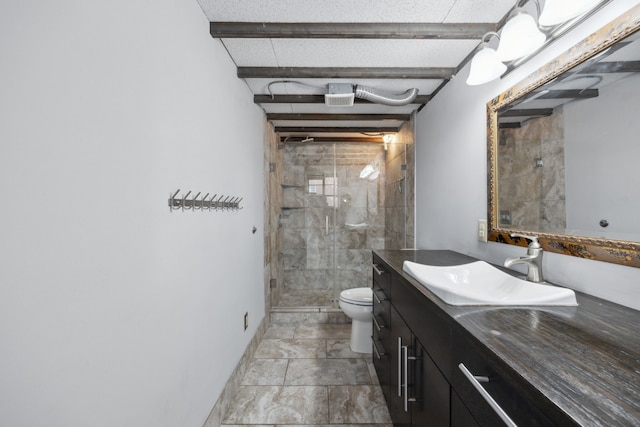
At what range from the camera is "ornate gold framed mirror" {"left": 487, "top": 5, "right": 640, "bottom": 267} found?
821mm

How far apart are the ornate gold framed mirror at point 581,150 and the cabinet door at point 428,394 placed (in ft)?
2.23

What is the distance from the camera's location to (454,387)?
779mm

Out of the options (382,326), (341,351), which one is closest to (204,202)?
(382,326)

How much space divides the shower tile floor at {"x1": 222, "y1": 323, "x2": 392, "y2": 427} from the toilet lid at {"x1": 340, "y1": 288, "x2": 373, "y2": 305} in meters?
0.45

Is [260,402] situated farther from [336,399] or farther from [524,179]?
[524,179]

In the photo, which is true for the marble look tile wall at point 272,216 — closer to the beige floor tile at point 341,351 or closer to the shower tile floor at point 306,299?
the shower tile floor at point 306,299

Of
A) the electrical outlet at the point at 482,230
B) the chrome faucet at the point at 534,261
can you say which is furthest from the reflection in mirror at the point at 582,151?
the electrical outlet at the point at 482,230

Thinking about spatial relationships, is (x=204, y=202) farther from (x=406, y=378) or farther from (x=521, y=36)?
(x=521, y=36)

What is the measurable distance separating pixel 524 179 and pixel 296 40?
1448 mm

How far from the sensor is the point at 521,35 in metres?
1.11

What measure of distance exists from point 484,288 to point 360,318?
1297 millimetres

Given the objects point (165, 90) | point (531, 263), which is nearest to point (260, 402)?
point (531, 263)

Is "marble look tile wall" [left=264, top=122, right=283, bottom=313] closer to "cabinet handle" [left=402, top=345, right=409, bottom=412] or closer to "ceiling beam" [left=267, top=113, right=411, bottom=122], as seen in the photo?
"ceiling beam" [left=267, top=113, right=411, bottom=122]

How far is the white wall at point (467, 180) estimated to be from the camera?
35.8 inches
